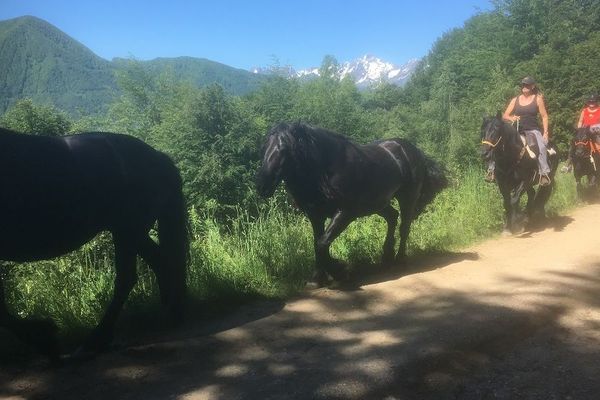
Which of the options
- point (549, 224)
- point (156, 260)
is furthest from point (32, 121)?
point (549, 224)

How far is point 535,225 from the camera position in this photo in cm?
910

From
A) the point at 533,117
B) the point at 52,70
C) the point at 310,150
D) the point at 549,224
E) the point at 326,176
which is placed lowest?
the point at 549,224

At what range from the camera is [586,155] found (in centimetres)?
1159

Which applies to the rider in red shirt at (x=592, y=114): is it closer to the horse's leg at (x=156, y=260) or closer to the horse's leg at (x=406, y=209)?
the horse's leg at (x=406, y=209)

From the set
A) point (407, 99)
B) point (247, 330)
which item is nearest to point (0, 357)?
point (247, 330)

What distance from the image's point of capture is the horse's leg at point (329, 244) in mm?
5090

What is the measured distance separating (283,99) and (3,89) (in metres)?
27.1

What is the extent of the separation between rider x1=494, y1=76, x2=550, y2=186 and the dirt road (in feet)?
13.1

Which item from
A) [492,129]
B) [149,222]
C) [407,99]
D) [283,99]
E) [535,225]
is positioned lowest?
[535,225]

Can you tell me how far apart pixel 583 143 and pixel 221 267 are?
1071 centimetres

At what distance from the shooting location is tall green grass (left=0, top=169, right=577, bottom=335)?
4.57 m

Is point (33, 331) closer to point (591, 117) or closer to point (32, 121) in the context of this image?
point (32, 121)

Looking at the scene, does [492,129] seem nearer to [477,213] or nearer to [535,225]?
[477,213]

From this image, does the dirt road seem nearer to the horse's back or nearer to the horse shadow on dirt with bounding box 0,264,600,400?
the horse shadow on dirt with bounding box 0,264,600,400
